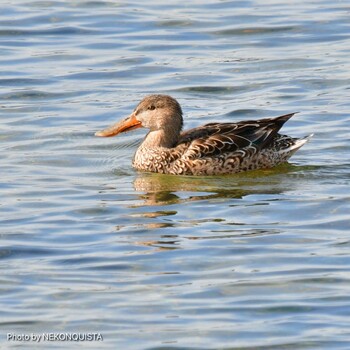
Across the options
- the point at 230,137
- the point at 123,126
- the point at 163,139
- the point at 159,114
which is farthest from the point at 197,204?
the point at 123,126

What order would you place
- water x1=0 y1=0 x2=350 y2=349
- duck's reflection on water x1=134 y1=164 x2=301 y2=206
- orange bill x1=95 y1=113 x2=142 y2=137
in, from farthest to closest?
1. orange bill x1=95 y1=113 x2=142 y2=137
2. duck's reflection on water x1=134 y1=164 x2=301 y2=206
3. water x1=0 y1=0 x2=350 y2=349

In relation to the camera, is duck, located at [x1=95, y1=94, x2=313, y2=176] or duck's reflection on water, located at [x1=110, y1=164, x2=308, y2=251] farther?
duck, located at [x1=95, y1=94, x2=313, y2=176]

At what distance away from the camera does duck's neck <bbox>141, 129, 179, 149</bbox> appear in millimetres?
15039

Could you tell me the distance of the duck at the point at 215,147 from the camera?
1457 centimetres

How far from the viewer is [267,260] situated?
437 inches

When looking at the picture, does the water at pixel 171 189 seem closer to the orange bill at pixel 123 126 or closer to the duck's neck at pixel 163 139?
the orange bill at pixel 123 126

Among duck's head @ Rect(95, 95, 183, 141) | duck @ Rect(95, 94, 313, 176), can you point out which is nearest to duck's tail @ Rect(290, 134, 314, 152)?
duck @ Rect(95, 94, 313, 176)

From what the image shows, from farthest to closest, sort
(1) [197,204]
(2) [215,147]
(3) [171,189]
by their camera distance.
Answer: (2) [215,147] → (3) [171,189] → (1) [197,204]

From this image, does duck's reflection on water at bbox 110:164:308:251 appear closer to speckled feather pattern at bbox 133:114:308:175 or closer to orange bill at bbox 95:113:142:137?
speckled feather pattern at bbox 133:114:308:175

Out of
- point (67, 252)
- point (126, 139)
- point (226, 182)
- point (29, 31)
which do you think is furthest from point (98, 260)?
point (29, 31)

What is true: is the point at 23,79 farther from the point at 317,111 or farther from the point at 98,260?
the point at 98,260

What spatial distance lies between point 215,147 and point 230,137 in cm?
21

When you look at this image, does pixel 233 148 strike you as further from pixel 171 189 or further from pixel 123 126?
pixel 123 126

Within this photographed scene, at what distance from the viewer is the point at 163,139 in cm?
1509
